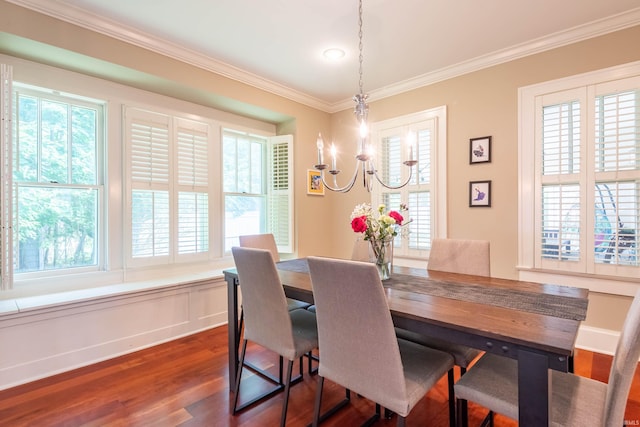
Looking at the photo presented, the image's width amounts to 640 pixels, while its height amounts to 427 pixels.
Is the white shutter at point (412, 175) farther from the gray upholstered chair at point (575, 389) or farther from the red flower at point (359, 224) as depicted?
the gray upholstered chair at point (575, 389)

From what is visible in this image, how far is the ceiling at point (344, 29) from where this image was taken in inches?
88.1

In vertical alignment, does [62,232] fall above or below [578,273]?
above

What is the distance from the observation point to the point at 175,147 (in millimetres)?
3252

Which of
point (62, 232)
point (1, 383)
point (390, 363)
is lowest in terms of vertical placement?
point (1, 383)

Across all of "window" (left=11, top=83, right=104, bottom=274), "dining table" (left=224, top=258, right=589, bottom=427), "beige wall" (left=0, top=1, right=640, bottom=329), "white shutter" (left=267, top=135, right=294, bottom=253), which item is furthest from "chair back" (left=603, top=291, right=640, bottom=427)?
"window" (left=11, top=83, right=104, bottom=274)

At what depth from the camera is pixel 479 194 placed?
10.3ft

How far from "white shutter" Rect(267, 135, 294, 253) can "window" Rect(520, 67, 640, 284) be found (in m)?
2.46

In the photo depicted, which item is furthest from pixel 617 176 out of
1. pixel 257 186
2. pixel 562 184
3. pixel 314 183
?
pixel 257 186

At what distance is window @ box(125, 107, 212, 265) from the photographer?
298 cm

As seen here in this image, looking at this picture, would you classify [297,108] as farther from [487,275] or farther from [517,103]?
[487,275]

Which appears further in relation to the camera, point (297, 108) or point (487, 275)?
point (297, 108)

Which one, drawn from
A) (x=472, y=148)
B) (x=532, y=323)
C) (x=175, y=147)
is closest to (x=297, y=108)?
(x=175, y=147)

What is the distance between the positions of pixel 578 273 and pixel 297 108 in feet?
10.9

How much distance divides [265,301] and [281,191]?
7.82ft
